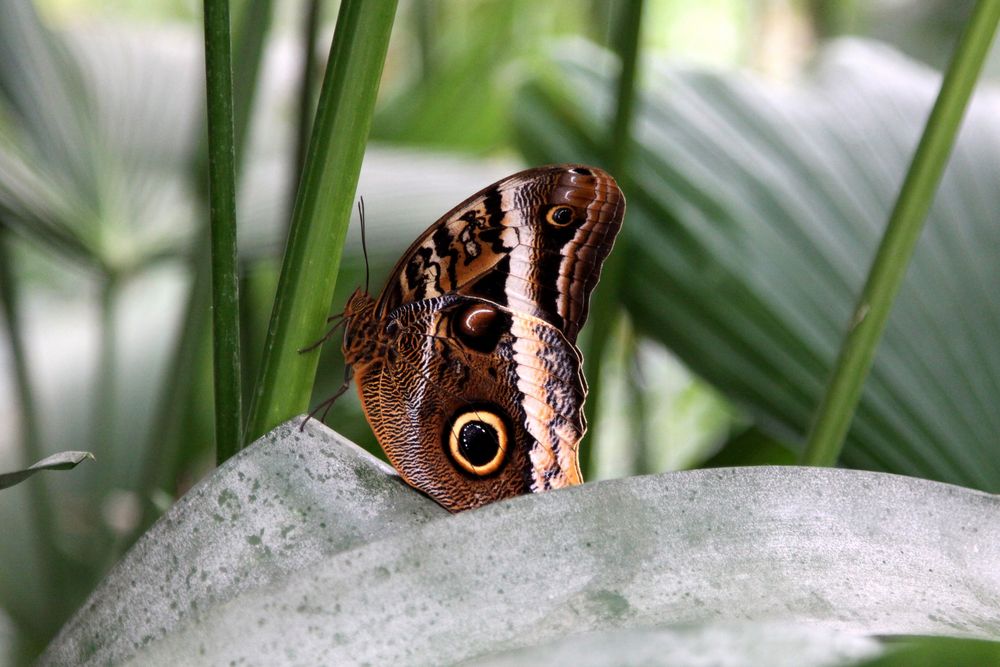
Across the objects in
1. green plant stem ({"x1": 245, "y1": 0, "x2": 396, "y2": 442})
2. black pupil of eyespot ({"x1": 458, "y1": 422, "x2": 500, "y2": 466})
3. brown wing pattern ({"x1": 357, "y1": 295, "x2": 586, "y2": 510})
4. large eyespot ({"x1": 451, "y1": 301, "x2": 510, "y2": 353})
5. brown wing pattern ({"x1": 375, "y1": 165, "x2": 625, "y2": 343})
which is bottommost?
black pupil of eyespot ({"x1": 458, "y1": 422, "x2": 500, "y2": 466})

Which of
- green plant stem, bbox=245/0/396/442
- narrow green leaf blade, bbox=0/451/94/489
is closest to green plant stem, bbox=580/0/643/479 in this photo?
green plant stem, bbox=245/0/396/442

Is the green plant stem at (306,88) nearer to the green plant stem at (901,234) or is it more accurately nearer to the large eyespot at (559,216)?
the large eyespot at (559,216)

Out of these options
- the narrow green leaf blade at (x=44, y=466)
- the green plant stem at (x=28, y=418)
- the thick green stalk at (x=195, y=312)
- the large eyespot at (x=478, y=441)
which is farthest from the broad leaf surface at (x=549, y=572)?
the green plant stem at (x=28, y=418)

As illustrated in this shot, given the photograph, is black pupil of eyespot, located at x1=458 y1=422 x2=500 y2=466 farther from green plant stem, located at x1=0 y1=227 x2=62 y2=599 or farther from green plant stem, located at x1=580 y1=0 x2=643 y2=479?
green plant stem, located at x1=0 y1=227 x2=62 y2=599

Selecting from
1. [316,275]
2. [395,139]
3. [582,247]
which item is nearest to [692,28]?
[395,139]

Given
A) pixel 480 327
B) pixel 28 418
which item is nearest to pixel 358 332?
pixel 480 327

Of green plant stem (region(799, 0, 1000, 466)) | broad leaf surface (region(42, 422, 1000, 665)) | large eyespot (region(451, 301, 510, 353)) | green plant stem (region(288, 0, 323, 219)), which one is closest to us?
broad leaf surface (region(42, 422, 1000, 665))

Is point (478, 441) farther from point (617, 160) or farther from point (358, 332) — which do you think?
point (617, 160)

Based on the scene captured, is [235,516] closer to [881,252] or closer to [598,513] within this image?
[598,513]
